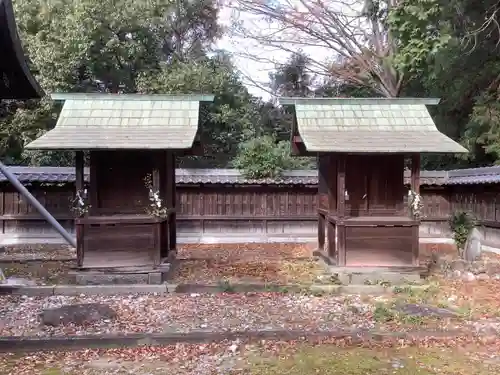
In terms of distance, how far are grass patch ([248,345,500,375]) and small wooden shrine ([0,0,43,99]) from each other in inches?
198

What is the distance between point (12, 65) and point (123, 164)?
405 cm

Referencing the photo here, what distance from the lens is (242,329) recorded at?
7070 millimetres

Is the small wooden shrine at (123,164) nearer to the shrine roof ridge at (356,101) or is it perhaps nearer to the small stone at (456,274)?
the shrine roof ridge at (356,101)

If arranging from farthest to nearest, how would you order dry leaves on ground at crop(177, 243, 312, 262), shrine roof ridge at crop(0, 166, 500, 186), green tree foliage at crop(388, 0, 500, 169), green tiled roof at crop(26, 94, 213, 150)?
1. shrine roof ridge at crop(0, 166, 500, 186)
2. green tree foliage at crop(388, 0, 500, 169)
3. dry leaves on ground at crop(177, 243, 312, 262)
4. green tiled roof at crop(26, 94, 213, 150)

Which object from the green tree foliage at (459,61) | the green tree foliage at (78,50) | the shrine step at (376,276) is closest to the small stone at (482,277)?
the shrine step at (376,276)

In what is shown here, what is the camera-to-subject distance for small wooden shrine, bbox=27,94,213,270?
9891 millimetres

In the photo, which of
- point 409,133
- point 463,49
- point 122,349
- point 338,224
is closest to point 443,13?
point 463,49

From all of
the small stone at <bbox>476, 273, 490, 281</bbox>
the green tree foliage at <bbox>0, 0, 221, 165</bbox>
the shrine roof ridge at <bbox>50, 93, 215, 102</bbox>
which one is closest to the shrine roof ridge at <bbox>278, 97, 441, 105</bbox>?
the shrine roof ridge at <bbox>50, 93, 215, 102</bbox>

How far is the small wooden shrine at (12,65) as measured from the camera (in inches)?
249

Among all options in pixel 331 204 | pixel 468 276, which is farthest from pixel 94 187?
pixel 468 276

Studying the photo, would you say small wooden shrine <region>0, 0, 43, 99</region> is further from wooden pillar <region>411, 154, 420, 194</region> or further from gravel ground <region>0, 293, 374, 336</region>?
wooden pillar <region>411, 154, 420, 194</region>

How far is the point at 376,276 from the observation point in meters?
10.2

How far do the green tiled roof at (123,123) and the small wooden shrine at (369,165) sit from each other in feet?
8.20

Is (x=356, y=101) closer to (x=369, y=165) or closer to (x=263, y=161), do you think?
(x=369, y=165)
